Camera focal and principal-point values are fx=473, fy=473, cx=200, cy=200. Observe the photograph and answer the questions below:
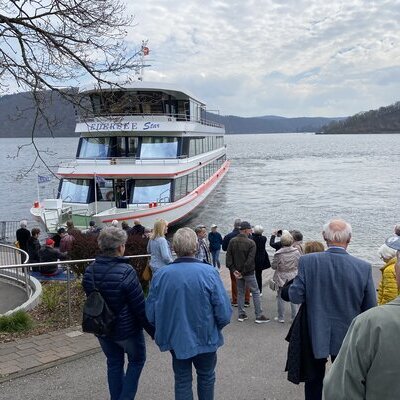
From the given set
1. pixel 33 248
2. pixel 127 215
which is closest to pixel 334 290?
pixel 33 248

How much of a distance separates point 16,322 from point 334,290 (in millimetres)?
4720

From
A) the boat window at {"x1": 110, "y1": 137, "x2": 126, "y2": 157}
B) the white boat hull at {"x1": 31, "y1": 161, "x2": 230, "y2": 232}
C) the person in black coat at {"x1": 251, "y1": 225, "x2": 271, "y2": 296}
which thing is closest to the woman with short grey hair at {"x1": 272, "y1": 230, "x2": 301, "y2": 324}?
the person in black coat at {"x1": 251, "y1": 225, "x2": 271, "y2": 296}

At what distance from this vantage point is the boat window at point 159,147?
2169 cm

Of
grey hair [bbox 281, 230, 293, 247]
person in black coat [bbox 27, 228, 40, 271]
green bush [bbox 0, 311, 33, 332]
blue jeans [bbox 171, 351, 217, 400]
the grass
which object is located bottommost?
person in black coat [bbox 27, 228, 40, 271]

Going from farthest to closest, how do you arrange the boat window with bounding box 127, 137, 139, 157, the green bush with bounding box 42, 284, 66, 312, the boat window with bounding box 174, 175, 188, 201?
the boat window with bounding box 127, 137, 139, 157 < the boat window with bounding box 174, 175, 188, 201 < the green bush with bounding box 42, 284, 66, 312

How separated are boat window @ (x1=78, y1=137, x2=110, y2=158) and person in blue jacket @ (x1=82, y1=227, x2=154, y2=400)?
60.4 ft

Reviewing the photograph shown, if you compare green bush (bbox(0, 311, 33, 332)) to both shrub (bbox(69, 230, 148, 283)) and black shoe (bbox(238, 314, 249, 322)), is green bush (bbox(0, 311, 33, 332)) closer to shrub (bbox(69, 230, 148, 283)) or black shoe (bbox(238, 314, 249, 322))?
shrub (bbox(69, 230, 148, 283))

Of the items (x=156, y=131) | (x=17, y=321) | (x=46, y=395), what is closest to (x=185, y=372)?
(x=46, y=395)

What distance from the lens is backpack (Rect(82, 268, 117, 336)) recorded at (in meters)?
3.92

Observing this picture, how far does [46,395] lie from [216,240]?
7.74 meters

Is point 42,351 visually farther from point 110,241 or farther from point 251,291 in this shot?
point 251,291

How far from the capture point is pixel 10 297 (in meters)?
9.52

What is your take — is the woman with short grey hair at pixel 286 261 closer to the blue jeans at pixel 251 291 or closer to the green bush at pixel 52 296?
the blue jeans at pixel 251 291

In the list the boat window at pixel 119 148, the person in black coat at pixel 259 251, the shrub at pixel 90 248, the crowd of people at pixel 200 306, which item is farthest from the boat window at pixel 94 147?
the crowd of people at pixel 200 306
